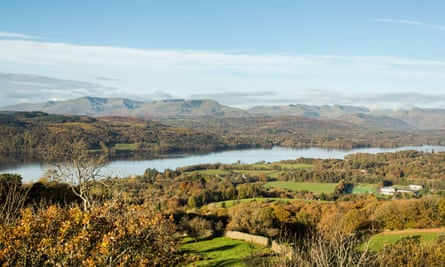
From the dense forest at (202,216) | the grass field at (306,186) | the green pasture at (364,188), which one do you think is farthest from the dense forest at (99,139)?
the green pasture at (364,188)

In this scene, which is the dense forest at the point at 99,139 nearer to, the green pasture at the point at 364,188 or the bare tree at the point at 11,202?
the green pasture at the point at 364,188

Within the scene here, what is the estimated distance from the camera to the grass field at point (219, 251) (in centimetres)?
1666

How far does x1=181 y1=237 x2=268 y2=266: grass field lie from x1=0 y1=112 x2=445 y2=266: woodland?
1.50 feet

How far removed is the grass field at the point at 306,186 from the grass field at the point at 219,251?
42.7 m

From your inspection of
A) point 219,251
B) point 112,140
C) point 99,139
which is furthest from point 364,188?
point 112,140

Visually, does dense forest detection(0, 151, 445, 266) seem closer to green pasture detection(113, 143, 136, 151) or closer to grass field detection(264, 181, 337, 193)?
grass field detection(264, 181, 337, 193)

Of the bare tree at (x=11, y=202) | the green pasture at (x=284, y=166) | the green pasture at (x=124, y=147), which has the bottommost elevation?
the green pasture at (x=284, y=166)

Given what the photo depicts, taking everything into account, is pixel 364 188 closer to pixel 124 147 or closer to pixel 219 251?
pixel 219 251

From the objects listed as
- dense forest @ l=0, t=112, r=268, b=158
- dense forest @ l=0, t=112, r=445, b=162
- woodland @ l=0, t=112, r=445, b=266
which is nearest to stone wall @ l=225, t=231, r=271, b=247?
woodland @ l=0, t=112, r=445, b=266

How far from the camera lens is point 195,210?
36562 millimetres

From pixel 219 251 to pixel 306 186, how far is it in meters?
50.3

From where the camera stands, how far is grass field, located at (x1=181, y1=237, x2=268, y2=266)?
54.6ft

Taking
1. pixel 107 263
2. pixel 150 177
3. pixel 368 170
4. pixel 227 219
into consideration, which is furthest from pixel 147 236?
pixel 368 170

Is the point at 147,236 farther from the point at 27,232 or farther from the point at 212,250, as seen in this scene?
the point at 212,250
